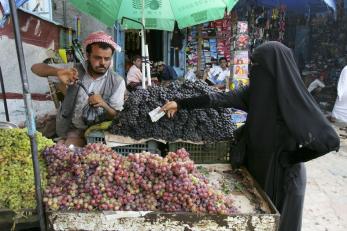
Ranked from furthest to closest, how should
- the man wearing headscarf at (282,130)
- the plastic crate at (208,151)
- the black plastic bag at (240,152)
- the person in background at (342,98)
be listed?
the person in background at (342,98) < the plastic crate at (208,151) < the black plastic bag at (240,152) < the man wearing headscarf at (282,130)

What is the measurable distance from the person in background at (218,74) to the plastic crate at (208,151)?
6673 millimetres

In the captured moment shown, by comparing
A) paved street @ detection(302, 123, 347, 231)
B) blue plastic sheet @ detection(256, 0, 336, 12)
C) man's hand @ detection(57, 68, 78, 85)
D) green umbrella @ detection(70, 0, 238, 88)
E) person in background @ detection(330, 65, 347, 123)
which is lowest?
paved street @ detection(302, 123, 347, 231)

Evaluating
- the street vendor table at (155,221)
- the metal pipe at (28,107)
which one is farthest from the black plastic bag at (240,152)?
the metal pipe at (28,107)

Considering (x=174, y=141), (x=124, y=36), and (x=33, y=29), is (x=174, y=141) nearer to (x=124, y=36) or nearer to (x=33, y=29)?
(x=33, y=29)

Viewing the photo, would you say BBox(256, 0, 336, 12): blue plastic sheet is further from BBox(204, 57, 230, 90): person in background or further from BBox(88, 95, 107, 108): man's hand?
BBox(88, 95, 107, 108): man's hand

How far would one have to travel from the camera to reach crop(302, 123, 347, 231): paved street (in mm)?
3996

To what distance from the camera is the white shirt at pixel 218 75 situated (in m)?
9.81

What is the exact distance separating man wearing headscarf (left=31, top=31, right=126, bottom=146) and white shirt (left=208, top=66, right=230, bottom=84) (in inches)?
261

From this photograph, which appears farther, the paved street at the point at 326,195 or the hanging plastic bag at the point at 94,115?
the paved street at the point at 326,195

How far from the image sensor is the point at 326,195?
4.76m

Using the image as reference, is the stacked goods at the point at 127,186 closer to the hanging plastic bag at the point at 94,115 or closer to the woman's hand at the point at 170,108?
the woman's hand at the point at 170,108

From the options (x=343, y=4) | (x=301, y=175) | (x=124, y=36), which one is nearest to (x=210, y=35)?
(x=124, y=36)

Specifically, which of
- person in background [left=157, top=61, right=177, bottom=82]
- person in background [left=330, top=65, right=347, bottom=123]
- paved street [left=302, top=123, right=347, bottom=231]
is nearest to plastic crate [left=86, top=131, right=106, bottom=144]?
paved street [left=302, top=123, right=347, bottom=231]

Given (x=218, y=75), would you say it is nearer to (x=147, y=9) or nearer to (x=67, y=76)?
(x=147, y=9)
